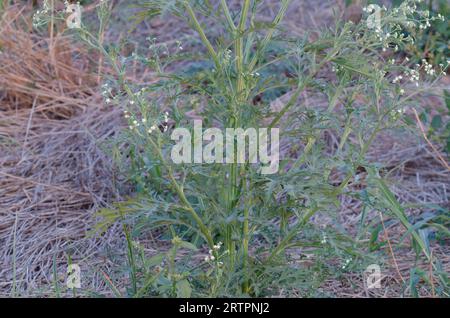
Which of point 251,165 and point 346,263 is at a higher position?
point 251,165

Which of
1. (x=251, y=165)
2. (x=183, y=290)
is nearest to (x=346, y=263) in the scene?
(x=251, y=165)

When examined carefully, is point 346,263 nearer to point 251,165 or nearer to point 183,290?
point 251,165

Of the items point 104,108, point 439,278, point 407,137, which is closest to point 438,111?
point 407,137

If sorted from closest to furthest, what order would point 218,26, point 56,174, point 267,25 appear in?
point 267,25 < point 56,174 < point 218,26

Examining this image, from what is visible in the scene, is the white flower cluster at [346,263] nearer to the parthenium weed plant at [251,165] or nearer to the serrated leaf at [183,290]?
the parthenium weed plant at [251,165]

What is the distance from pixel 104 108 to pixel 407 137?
1.67 m

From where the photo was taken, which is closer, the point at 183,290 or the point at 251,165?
the point at 183,290

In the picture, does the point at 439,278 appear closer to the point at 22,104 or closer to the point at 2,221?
the point at 2,221

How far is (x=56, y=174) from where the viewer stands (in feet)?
12.1

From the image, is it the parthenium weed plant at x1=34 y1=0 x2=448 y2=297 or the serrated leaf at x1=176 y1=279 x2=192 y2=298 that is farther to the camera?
the parthenium weed plant at x1=34 y1=0 x2=448 y2=297

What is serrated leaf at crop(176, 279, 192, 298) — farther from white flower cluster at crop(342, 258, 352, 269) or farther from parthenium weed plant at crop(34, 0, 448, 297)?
white flower cluster at crop(342, 258, 352, 269)

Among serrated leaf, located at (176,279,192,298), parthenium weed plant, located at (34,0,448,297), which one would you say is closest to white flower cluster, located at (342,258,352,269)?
parthenium weed plant, located at (34,0,448,297)
